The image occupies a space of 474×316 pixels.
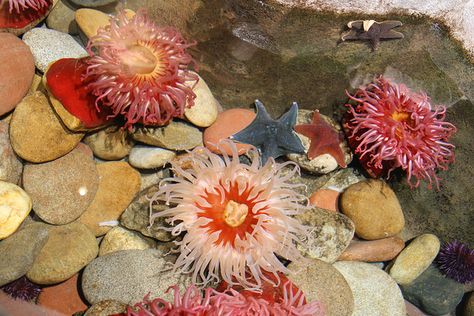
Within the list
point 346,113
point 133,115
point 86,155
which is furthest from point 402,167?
point 86,155

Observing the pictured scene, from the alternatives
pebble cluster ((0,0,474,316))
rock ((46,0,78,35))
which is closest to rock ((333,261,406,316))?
pebble cluster ((0,0,474,316))

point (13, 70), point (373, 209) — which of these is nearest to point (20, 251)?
point (13, 70)

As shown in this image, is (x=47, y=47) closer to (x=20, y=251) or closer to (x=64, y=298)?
(x=20, y=251)

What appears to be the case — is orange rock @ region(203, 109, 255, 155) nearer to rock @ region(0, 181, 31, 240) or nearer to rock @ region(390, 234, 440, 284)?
rock @ region(0, 181, 31, 240)

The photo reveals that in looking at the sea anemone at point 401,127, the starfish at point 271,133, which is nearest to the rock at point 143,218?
the starfish at point 271,133

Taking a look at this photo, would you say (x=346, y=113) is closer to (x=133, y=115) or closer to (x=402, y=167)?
(x=402, y=167)
